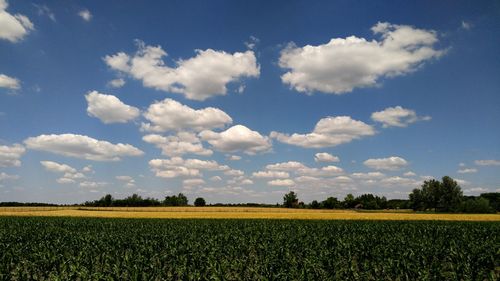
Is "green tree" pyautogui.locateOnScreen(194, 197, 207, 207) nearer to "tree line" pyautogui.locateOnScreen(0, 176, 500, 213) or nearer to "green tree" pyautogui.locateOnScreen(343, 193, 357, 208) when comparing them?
"tree line" pyautogui.locateOnScreen(0, 176, 500, 213)

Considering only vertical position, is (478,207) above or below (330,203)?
below

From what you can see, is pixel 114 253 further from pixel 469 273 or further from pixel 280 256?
pixel 469 273

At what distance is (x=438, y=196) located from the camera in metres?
120

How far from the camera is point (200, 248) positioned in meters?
19.6

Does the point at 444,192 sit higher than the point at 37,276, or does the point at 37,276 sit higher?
the point at 444,192

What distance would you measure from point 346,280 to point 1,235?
26.7m

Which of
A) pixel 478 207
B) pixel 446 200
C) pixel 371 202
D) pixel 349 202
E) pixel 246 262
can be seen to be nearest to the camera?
pixel 246 262

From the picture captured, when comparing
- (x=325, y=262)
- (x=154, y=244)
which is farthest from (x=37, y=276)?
(x=325, y=262)

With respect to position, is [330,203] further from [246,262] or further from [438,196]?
[246,262]

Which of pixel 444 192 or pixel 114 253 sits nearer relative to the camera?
pixel 114 253

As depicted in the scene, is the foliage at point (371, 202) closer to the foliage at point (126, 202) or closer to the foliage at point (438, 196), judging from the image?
the foliage at point (438, 196)

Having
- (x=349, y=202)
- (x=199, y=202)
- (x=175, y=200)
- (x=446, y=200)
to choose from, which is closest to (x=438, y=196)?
(x=446, y=200)

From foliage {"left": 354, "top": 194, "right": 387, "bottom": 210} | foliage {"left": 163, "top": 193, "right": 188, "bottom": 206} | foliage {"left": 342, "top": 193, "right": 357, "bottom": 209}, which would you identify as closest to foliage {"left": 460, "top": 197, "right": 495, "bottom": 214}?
foliage {"left": 354, "top": 194, "right": 387, "bottom": 210}

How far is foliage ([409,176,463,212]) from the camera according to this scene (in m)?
117
